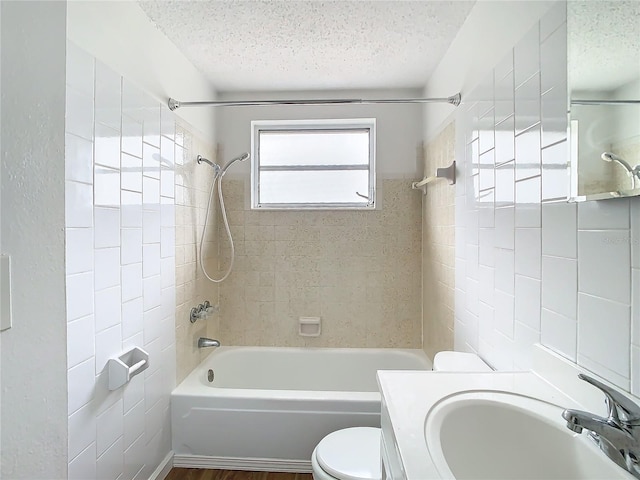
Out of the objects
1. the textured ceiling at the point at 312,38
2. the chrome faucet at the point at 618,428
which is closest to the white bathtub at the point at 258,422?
the chrome faucet at the point at 618,428

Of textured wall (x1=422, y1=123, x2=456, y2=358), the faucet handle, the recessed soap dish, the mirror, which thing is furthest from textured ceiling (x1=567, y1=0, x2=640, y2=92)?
the recessed soap dish

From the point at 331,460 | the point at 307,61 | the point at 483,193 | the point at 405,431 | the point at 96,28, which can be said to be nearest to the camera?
the point at 405,431

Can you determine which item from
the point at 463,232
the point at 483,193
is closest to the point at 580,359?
the point at 483,193

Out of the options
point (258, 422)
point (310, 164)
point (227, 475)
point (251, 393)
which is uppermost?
point (310, 164)

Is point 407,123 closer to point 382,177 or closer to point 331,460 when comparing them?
point 382,177

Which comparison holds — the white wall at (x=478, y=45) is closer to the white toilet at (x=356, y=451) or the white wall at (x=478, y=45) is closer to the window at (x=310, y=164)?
Answer: the window at (x=310, y=164)

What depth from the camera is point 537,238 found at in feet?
3.83

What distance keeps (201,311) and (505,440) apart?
1871 millimetres

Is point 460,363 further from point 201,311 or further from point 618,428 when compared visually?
point 201,311

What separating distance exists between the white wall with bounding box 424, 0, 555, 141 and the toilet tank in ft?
4.06

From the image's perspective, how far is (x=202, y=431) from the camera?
1.96 metres

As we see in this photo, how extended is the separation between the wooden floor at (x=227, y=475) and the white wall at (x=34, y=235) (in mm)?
1477

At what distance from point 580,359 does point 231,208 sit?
7.53ft

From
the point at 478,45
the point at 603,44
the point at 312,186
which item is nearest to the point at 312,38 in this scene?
the point at 478,45
